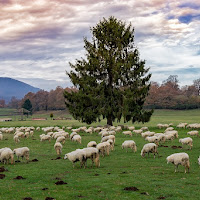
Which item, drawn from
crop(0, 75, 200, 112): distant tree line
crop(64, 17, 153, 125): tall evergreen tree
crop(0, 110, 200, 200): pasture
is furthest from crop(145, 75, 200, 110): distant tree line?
crop(0, 110, 200, 200): pasture

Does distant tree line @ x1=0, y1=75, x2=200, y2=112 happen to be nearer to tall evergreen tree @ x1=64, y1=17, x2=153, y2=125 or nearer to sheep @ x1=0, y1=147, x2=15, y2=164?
tall evergreen tree @ x1=64, y1=17, x2=153, y2=125

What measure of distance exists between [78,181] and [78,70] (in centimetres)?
4029

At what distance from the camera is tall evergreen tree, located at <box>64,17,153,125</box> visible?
167 ft

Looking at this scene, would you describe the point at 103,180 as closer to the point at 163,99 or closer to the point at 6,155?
the point at 6,155

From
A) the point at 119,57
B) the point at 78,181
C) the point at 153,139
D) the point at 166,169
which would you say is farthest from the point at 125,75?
the point at 78,181

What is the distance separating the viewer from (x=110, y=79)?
174 feet

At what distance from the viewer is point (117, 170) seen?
17.7m

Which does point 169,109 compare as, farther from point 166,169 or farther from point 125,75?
point 166,169

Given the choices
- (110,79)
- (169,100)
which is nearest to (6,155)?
(110,79)

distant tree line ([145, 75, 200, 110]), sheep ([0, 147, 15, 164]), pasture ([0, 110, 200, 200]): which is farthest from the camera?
distant tree line ([145, 75, 200, 110])

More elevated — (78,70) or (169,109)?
(78,70)

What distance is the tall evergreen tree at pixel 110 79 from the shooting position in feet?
167

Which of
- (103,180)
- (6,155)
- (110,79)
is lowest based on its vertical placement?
(103,180)

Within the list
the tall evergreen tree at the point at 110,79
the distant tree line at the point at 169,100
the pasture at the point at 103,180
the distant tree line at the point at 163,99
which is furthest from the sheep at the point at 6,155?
the distant tree line at the point at 169,100
